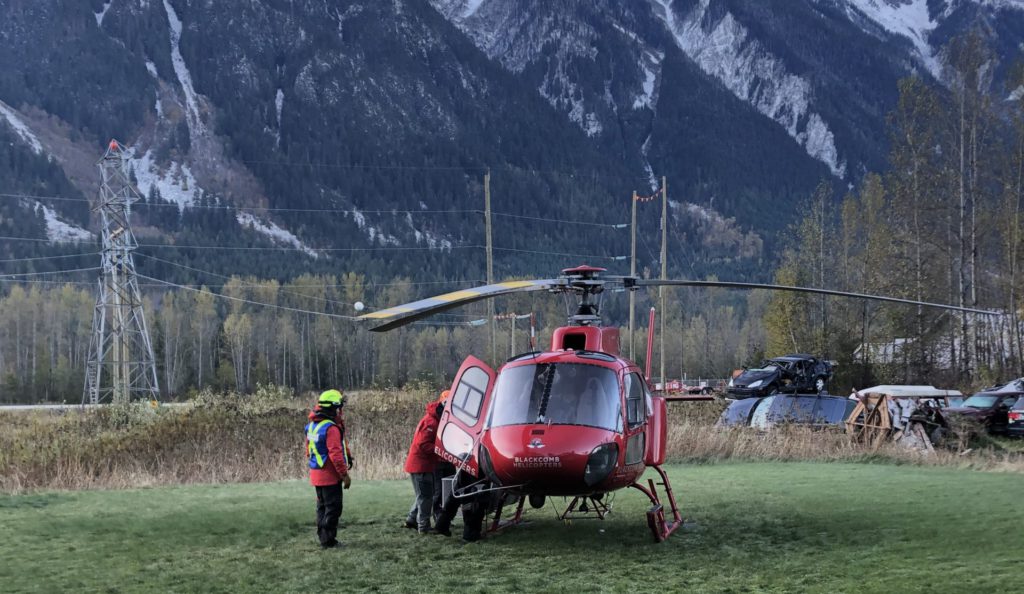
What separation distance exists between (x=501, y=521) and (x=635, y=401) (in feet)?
8.51

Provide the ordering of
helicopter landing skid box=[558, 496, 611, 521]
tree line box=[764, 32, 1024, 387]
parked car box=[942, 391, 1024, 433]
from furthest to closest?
tree line box=[764, 32, 1024, 387] → parked car box=[942, 391, 1024, 433] → helicopter landing skid box=[558, 496, 611, 521]

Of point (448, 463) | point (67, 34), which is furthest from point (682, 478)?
point (67, 34)

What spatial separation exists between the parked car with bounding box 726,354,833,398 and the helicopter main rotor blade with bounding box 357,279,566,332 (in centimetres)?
2281

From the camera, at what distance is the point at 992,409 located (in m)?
26.2

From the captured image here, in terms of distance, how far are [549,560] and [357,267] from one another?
113606 millimetres

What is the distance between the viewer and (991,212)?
4012 centimetres

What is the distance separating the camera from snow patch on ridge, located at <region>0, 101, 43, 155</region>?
164925 mm

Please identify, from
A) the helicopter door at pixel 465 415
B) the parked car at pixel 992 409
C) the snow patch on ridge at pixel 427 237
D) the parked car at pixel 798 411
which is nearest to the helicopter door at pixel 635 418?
the helicopter door at pixel 465 415

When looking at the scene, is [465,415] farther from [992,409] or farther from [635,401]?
[992,409]

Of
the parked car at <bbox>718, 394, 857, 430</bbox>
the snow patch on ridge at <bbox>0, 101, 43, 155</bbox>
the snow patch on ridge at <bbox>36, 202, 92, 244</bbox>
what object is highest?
the snow patch on ridge at <bbox>0, 101, 43, 155</bbox>

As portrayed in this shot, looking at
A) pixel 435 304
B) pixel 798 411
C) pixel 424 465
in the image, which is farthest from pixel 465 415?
pixel 798 411

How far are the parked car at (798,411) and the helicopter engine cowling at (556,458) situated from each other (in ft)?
45.3

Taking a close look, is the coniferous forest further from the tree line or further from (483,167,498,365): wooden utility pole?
(483,167,498,365): wooden utility pole

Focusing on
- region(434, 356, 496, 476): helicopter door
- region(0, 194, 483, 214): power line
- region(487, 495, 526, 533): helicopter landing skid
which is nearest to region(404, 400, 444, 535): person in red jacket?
region(434, 356, 496, 476): helicopter door
